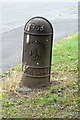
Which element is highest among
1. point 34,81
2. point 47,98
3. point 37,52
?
point 37,52

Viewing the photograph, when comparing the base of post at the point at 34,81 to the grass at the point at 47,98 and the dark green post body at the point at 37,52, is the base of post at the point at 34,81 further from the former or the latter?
the grass at the point at 47,98

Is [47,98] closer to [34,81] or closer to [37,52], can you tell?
[34,81]

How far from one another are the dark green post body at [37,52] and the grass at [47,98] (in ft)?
0.60

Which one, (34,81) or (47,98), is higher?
(34,81)

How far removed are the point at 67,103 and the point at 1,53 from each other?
14.6 feet

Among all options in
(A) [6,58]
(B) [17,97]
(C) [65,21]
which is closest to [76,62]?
(A) [6,58]

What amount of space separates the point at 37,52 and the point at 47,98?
3.01 feet

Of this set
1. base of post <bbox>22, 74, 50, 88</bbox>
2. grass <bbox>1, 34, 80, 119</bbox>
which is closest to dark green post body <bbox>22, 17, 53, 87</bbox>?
base of post <bbox>22, 74, 50, 88</bbox>

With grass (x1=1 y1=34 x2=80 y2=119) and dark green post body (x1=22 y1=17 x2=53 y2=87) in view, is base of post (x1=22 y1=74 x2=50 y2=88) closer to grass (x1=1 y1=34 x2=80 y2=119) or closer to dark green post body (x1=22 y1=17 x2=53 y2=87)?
dark green post body (x1=22 y1=17 x2=53 y2=87)

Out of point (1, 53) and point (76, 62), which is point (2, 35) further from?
point (76, 62)

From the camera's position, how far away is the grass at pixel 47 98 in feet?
16.8

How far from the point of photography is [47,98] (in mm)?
5742

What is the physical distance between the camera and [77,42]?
1087 centimetres

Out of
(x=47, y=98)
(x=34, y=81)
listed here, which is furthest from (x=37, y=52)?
(x=47, y=98)
